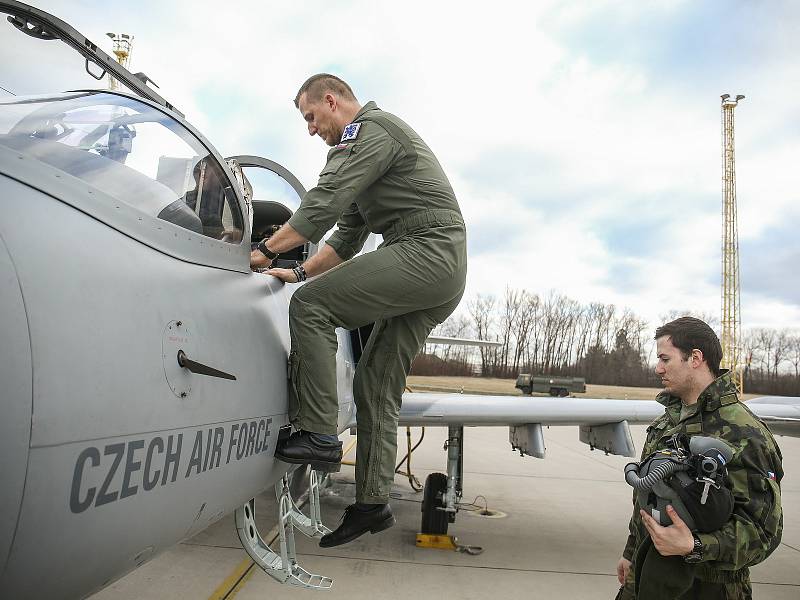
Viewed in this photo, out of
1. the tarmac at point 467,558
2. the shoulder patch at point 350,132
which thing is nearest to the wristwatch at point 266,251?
the shoulder patch at point 350,132

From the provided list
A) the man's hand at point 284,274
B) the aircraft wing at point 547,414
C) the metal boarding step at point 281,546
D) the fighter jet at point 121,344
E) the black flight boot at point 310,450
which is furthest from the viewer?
the aircraft wing at point 547,414

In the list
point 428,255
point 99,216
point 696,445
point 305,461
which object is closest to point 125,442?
point 99,216

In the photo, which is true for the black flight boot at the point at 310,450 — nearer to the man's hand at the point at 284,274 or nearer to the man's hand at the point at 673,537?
the man's hand at the point at 284,274

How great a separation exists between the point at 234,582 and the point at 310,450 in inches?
102

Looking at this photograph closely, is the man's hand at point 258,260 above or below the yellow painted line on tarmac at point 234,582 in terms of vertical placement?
above

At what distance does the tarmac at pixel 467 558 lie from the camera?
4391 millimetres

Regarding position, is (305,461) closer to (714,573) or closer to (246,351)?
(246,351)

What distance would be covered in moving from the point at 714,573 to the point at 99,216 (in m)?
2.31

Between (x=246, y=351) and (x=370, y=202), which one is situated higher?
(x=370, y=202)

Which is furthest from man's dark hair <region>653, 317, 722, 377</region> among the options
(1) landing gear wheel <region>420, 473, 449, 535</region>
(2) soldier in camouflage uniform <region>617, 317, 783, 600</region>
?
(1) landing gear wheel <region>420, 473, 449, 535</region>

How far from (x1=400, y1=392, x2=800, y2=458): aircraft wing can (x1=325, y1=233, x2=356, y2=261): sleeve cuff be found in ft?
8.82

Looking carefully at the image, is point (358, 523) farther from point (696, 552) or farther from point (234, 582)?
point (234, 582)

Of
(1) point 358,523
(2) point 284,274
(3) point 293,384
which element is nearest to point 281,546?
(1) point 358,523

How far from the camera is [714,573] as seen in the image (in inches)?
86.7
